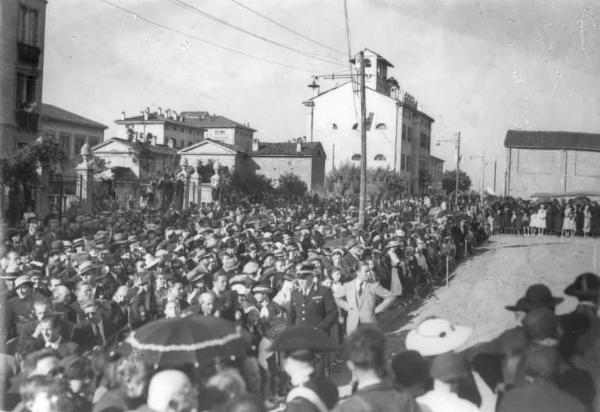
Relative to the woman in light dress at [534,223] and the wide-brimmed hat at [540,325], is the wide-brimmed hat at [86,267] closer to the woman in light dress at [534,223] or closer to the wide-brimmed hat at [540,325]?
the wide-brimmed hat at [540,325]

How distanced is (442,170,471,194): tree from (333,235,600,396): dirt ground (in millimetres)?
59313

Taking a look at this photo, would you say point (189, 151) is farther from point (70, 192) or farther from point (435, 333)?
point (435, 333)

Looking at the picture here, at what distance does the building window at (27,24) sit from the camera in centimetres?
1522

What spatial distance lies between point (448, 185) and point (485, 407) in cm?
7892

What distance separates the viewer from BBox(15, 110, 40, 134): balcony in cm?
1772

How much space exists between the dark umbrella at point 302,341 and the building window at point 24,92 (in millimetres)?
15766

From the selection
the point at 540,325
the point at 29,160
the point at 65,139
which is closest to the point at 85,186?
the point at 29,160

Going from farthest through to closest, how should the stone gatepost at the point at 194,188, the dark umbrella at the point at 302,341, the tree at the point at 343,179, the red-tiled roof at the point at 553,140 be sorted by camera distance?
the tree at the point at 343,179 → the red-tiled roof at the point at 553,140 → the stone gatepost at the point at 194,188 → the dark umbrella at the point at 302,341

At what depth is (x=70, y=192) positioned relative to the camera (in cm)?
1555

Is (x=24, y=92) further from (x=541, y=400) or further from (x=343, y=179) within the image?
(x=343, y=179)

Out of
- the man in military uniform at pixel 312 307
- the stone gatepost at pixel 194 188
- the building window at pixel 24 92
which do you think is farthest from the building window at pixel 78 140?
the man in military uniform at pixel 312 307

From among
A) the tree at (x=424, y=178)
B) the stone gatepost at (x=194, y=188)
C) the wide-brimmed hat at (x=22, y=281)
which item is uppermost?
the tree at (x=424, y=178)

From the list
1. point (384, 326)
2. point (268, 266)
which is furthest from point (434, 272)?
point (268, 266)

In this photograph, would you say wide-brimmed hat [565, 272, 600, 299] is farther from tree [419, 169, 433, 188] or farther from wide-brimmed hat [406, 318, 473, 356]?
tree [419, 169, 433, 188]
